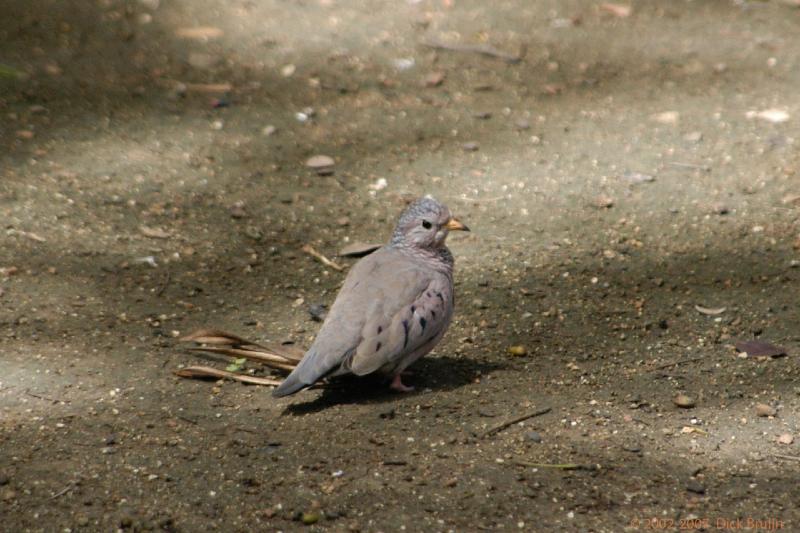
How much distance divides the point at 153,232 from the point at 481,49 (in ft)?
9.64

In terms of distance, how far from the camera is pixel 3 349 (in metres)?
3.94

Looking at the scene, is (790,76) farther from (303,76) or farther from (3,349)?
(3,349)

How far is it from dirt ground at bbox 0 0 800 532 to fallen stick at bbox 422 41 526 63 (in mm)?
56

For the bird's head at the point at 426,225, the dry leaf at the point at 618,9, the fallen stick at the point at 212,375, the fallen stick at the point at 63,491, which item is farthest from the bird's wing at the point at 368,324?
the dry leaf at the point at 618,9

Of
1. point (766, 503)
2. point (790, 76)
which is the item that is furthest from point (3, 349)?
point (790, 76)

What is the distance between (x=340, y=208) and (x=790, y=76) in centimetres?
327

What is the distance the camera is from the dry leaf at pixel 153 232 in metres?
4.96

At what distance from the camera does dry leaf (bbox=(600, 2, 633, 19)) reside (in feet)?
24.7

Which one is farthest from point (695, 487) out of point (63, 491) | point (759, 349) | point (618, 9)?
point (618, 9)

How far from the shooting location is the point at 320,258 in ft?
16.0

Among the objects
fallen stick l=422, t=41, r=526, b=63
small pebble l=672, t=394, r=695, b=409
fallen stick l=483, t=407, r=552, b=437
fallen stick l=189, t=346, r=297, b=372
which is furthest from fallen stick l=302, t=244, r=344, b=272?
fallen stick l=422, t=41, r=526, b=63

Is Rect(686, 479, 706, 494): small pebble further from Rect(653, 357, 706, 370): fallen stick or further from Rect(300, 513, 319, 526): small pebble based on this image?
Rect(300, 513, 319, 526): small pebble

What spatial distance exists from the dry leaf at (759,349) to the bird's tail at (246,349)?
67.1 inches

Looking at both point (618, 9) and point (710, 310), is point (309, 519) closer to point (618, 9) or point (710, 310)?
point (710, 310)
